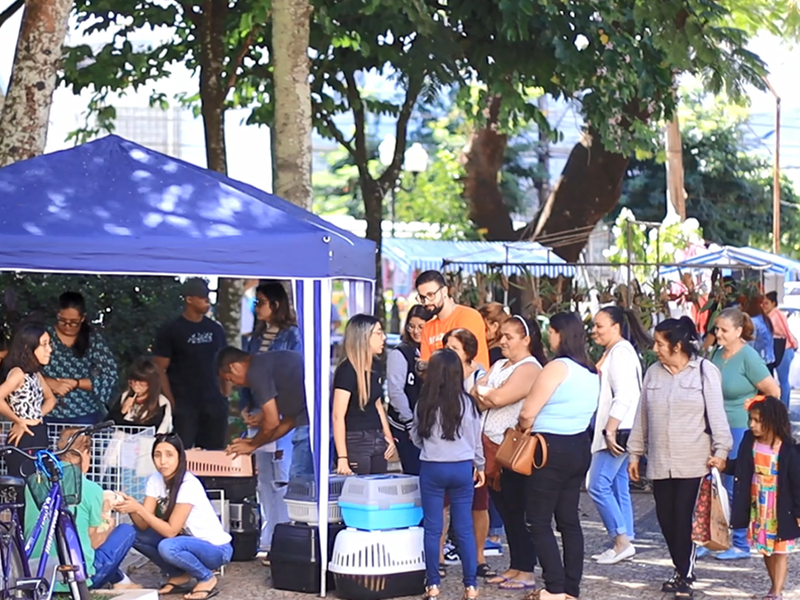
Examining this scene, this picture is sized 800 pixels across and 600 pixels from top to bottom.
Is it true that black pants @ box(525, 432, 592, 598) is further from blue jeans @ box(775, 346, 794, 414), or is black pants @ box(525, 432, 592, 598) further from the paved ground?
blue jeans @ box(775, 346, 794, 414)

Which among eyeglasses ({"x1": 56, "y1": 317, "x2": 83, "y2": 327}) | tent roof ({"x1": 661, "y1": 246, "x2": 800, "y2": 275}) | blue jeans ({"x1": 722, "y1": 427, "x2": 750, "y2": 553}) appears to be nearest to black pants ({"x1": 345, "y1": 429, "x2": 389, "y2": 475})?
eyeglasses ({"x1": 56, "y1": 317, "x2": 83, "y2": 327})

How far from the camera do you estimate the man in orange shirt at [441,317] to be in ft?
28.0

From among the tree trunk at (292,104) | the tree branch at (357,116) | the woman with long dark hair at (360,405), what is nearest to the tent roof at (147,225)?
the woman with long dark hair at (360,405)

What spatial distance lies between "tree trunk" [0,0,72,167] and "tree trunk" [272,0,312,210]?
1.85m

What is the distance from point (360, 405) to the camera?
8.16 m

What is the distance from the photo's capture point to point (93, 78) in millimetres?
15828

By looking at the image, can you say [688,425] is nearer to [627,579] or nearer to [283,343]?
[627,579]

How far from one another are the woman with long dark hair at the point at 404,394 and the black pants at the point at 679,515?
1.63 m

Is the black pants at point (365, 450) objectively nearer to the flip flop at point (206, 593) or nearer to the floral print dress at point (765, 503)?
the flip flop at point (206, 593)

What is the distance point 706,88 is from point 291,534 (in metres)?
7.15

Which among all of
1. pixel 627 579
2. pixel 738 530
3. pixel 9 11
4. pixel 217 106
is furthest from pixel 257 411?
pixel 9 11

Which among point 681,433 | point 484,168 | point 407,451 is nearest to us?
point 681,433

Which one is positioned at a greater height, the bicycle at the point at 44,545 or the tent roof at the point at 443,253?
the tent roof at the point at 443,253

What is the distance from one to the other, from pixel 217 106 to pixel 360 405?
24.4ft
